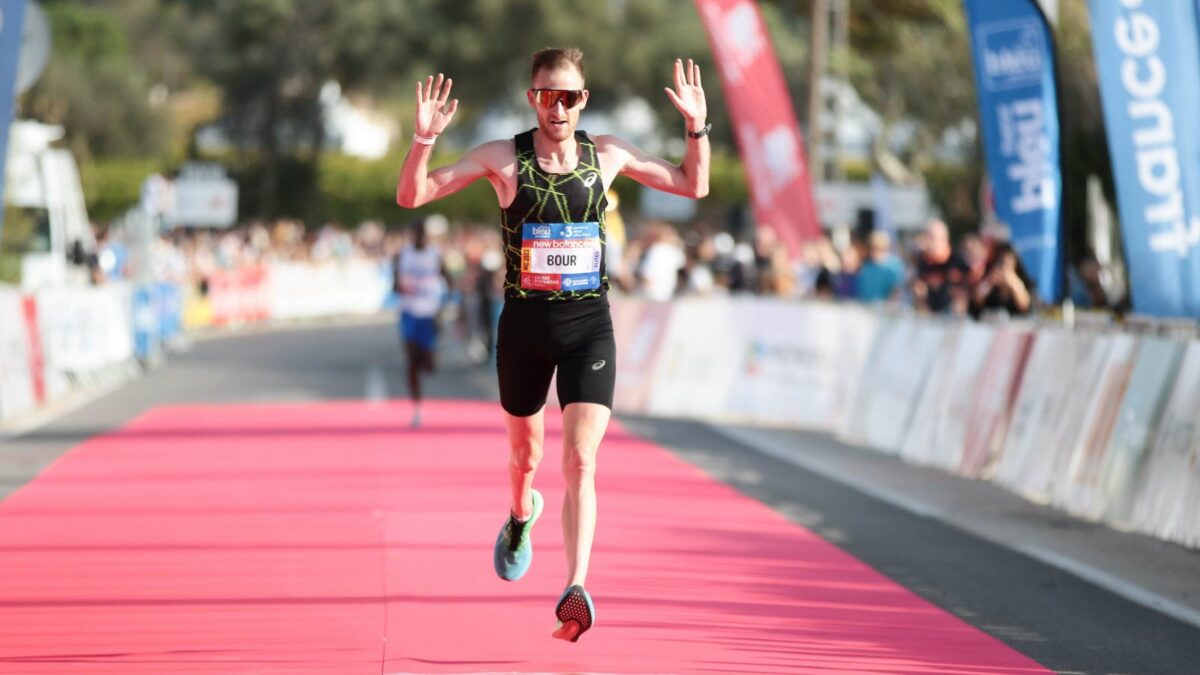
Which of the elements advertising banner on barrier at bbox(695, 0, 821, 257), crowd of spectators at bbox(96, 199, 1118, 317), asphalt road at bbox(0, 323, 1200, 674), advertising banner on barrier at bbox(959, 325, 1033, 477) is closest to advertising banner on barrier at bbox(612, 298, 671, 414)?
crowd of spectators at bbox(96, 199, 1118, 317)

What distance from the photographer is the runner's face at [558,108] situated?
772 centimetres

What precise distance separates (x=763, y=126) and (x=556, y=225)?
1931cm

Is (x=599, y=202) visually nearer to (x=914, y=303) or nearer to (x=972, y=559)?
(x=972, y=559)

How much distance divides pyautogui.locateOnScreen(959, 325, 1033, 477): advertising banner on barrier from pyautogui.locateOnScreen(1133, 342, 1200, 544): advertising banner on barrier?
2842mm

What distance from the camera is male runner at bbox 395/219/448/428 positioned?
62.3ft

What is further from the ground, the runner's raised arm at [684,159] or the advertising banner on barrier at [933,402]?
the runner's raised arm at [684,159]

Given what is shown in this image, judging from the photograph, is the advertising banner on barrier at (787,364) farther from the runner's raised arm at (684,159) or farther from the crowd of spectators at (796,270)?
the runner's raised arm at (684,159)

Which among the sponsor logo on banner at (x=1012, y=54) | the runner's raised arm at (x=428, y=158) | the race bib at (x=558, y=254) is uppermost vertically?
the sponsor logo on banner at (x=1012, y=54)

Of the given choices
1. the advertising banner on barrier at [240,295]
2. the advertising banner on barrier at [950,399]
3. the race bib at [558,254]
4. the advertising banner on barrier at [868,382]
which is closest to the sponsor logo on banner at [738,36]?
the advertising banner on barrier at [868,382]

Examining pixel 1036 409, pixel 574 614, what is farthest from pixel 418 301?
pixel 574 614

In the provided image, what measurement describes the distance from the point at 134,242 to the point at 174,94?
74.0 meters

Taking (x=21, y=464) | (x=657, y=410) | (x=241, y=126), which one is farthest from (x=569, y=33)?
(x=21, y=464)

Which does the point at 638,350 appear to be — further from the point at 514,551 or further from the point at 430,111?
the point at 430,111

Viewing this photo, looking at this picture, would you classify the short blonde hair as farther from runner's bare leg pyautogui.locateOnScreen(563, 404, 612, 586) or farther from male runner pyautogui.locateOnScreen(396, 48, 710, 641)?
runner's bare leg pyautogui.locateOnScreen(563, 404, 612, 586)
